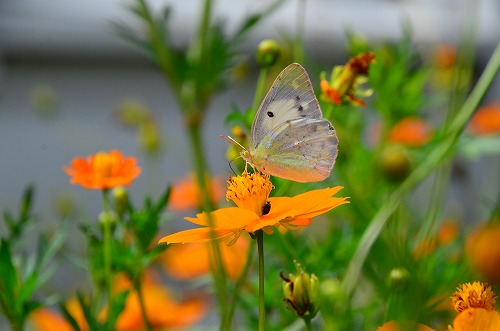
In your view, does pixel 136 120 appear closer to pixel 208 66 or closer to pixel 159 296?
pixel 159 296

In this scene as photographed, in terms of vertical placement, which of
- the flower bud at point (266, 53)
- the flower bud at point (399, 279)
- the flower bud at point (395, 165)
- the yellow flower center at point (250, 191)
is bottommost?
the flower bud at point (399, 279)

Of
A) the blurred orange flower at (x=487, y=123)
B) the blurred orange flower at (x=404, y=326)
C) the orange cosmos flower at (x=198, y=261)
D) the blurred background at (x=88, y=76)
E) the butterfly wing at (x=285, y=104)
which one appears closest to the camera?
the blurred orange flower at (x=404, y=326)

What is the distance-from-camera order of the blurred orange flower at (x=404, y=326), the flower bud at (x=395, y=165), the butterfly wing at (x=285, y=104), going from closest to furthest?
the blurred orange flower at (x=404, y=326) < the butterfly wing at (x=285, y=104) < the flower bud at (x=395, y=165)

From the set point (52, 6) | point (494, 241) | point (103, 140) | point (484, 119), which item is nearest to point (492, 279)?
point (494, 241)

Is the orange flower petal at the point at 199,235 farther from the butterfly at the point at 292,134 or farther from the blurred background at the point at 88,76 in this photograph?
the blurred background at the point at 88,76

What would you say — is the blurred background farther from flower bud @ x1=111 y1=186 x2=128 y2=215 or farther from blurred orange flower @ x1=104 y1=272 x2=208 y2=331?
flower bud @ x1=111 y1=186 x2=128 y2=215

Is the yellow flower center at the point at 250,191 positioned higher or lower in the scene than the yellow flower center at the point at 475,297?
higher

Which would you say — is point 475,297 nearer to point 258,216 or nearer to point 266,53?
point 258,216

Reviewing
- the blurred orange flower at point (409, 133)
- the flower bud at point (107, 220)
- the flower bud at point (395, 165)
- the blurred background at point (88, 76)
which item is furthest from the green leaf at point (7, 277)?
the blurred background at point (88, 76)

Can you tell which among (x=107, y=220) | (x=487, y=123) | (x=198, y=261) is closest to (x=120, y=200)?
(x=107, y=220)
